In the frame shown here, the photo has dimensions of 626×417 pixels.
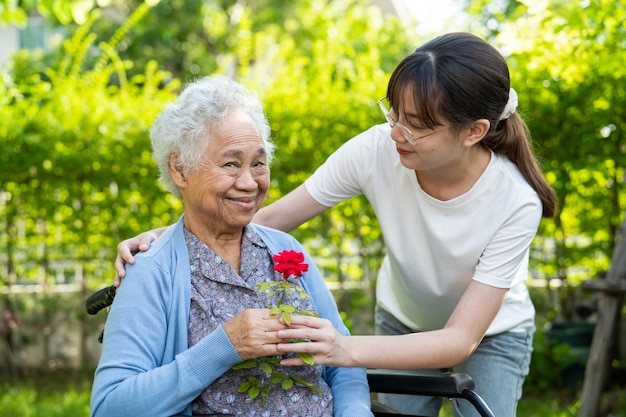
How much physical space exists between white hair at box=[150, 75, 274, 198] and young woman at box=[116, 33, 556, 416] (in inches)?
10.1

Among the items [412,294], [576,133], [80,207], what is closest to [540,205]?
[412,294]

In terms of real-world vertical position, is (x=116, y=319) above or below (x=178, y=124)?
below

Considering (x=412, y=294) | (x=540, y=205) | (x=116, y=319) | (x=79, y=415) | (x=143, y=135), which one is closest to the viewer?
(x=116, y=319)

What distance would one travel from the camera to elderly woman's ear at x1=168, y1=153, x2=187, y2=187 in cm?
223

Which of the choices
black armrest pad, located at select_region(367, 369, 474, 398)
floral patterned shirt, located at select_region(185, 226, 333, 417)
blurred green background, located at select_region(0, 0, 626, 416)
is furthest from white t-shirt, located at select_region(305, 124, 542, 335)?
blurred green background, located at select_region(0, 0, 626, 416)

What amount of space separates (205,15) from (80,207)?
29.2 ft

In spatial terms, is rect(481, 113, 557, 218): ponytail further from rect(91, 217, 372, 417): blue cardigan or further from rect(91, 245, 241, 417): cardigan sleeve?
rect(91, 245, 241, 417): cardigan sleeve

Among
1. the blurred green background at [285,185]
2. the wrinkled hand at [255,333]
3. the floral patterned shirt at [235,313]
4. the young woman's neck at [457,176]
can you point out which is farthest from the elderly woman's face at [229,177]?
the blurred green background at [285,185]

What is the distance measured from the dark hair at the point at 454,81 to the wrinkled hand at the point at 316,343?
0.61 m

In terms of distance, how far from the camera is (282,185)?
536cm

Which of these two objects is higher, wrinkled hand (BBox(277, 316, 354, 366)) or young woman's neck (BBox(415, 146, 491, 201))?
young woman's neck (BBox(415, 146, 491, 201))

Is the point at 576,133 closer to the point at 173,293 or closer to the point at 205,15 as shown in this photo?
the point at 173,293

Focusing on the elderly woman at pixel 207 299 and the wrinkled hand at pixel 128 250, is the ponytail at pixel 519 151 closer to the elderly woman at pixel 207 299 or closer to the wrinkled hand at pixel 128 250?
the elderly woman at pixel 207 299

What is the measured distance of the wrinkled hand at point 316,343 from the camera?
1.98 metres
